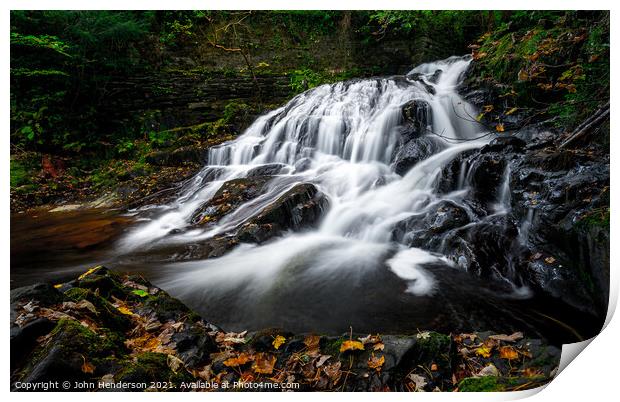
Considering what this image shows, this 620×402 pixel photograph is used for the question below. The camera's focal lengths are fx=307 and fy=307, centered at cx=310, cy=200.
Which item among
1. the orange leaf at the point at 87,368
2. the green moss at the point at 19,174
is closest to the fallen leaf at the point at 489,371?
the orange leaf at the point at 87,368

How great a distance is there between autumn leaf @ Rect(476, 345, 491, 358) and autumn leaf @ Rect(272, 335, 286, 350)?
1.19 meters

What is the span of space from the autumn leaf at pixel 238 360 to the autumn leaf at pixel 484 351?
4.53 feet

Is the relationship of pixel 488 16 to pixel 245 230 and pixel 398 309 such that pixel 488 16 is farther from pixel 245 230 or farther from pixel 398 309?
pixel 245 230

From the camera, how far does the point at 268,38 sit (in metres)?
5.66

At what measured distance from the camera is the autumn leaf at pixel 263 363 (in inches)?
68.3

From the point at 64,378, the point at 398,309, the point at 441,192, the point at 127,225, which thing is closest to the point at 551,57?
the point at 441,192

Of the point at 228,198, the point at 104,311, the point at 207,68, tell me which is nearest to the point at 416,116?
the point at 228,198

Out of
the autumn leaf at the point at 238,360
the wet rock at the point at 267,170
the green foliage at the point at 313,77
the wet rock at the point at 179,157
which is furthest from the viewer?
the green foliage at the point at 313,77

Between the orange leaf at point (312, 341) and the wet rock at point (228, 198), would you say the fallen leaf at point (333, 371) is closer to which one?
the orange leaf at point (312, 341)

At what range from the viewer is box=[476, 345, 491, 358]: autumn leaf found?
1.84 metres

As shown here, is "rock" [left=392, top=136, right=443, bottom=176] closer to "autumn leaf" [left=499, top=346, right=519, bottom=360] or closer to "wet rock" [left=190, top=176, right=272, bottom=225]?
"wet rock" [left=190, top=176, right=272, bottom=225]

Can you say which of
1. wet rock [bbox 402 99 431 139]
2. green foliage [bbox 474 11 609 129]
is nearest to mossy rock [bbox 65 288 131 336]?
green foliage [bbox 474 11 609 129]

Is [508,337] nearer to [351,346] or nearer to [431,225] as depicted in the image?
[351,346]
